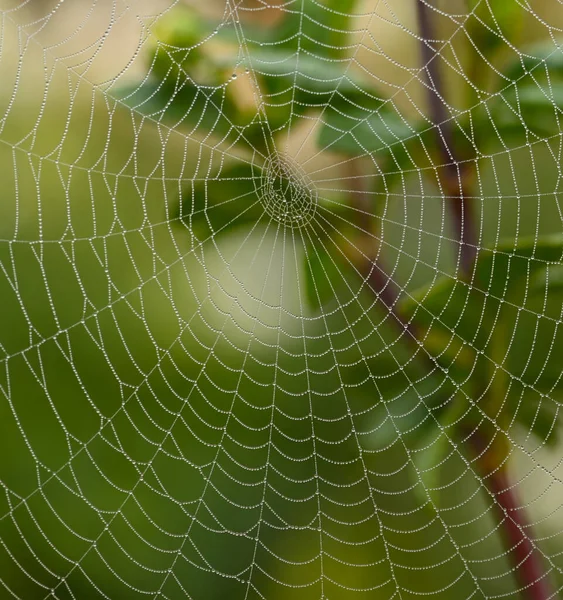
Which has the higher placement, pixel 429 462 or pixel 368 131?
pixel 368 131

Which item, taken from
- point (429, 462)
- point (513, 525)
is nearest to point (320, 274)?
point (429, 462)

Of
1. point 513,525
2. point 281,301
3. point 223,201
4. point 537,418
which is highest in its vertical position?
point 223,201

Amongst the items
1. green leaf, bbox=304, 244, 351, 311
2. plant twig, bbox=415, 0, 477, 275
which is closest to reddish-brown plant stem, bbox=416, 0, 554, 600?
plant twig, bbox=415, 0, 477, 275

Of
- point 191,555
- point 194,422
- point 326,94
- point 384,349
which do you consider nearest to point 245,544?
point 191,555

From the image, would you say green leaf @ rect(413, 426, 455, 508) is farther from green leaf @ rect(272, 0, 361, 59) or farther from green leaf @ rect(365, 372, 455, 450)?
green leaf @ rect(272, 0, 361, 59)

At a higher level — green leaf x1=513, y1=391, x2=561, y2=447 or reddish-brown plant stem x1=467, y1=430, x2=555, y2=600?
green leaf x1=513, y1=391, x2=561, y2=447

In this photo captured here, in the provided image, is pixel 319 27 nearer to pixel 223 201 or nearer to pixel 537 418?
pixel 223 201

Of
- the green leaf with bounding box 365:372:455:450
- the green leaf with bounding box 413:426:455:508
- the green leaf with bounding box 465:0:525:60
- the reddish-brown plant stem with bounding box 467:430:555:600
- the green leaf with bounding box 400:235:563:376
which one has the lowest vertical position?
the reddish-brown plant stem with bounding box 467:430:555:600
